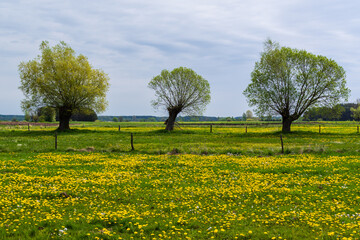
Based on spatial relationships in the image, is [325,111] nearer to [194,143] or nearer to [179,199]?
[194,143]

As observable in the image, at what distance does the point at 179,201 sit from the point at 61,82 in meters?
54.6

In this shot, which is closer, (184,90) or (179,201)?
(179,201)

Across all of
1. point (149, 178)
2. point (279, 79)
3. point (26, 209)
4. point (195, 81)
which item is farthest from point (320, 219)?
point (195, 81)

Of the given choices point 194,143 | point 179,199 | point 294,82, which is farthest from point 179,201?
point 294,82

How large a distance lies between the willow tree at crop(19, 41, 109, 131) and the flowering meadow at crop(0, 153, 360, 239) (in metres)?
41.4

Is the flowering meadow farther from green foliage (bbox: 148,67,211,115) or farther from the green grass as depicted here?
green foliage (bbox: 148,67,211,115)

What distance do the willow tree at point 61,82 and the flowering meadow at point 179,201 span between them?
136 ft

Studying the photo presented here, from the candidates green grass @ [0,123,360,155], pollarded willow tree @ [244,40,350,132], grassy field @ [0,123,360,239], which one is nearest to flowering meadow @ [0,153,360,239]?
grassy field @ [0,123,360,239]

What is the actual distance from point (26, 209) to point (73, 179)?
5.45m

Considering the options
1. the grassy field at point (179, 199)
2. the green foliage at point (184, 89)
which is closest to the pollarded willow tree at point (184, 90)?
the green foliage at point (184, 89)

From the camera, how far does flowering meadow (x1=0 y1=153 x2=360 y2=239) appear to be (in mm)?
9234

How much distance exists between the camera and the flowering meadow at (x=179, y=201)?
9.23m

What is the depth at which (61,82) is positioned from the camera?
59750mm

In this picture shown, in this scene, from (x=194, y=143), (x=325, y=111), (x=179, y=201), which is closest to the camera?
(x=179, y=201)
